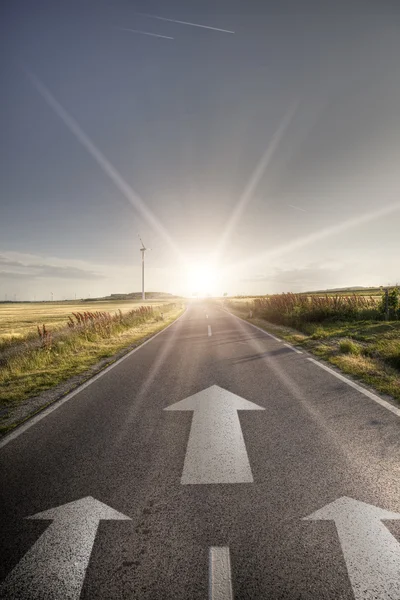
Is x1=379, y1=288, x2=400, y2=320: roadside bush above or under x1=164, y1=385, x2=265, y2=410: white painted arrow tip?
above

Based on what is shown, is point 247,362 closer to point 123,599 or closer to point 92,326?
point 123,599

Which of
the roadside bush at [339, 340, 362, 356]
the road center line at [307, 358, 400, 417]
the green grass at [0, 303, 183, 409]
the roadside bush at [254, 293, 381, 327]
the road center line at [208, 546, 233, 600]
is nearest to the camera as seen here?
the road center line at [208, 546, 233, 600]

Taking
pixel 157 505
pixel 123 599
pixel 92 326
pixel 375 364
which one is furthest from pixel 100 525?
pixel 92 326

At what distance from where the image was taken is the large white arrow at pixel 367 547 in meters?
1.99

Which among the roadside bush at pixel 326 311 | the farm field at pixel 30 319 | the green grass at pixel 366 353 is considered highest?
the roadside bush at pixel 326 311

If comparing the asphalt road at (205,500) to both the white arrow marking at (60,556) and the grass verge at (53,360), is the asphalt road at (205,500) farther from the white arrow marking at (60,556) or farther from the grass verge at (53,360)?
the grass verge at (53,360)

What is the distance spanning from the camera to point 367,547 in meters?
2.29

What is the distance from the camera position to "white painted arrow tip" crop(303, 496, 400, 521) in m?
2.60

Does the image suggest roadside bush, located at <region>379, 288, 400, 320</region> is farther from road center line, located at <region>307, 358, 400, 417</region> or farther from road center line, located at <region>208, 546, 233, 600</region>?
road center line, located at <region>208, 546, 233, 600</region>

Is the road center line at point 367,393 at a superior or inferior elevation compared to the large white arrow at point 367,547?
superior

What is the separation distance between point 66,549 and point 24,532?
1.50 ft

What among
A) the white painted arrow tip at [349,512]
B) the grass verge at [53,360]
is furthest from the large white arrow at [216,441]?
the grass verge at [53,360]

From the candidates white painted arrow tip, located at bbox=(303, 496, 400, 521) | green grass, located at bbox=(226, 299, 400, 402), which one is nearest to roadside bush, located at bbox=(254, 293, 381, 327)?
green grass, located at bbox=(226, 299, 400, 402)

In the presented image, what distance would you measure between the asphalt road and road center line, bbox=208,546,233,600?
0.01 metres
